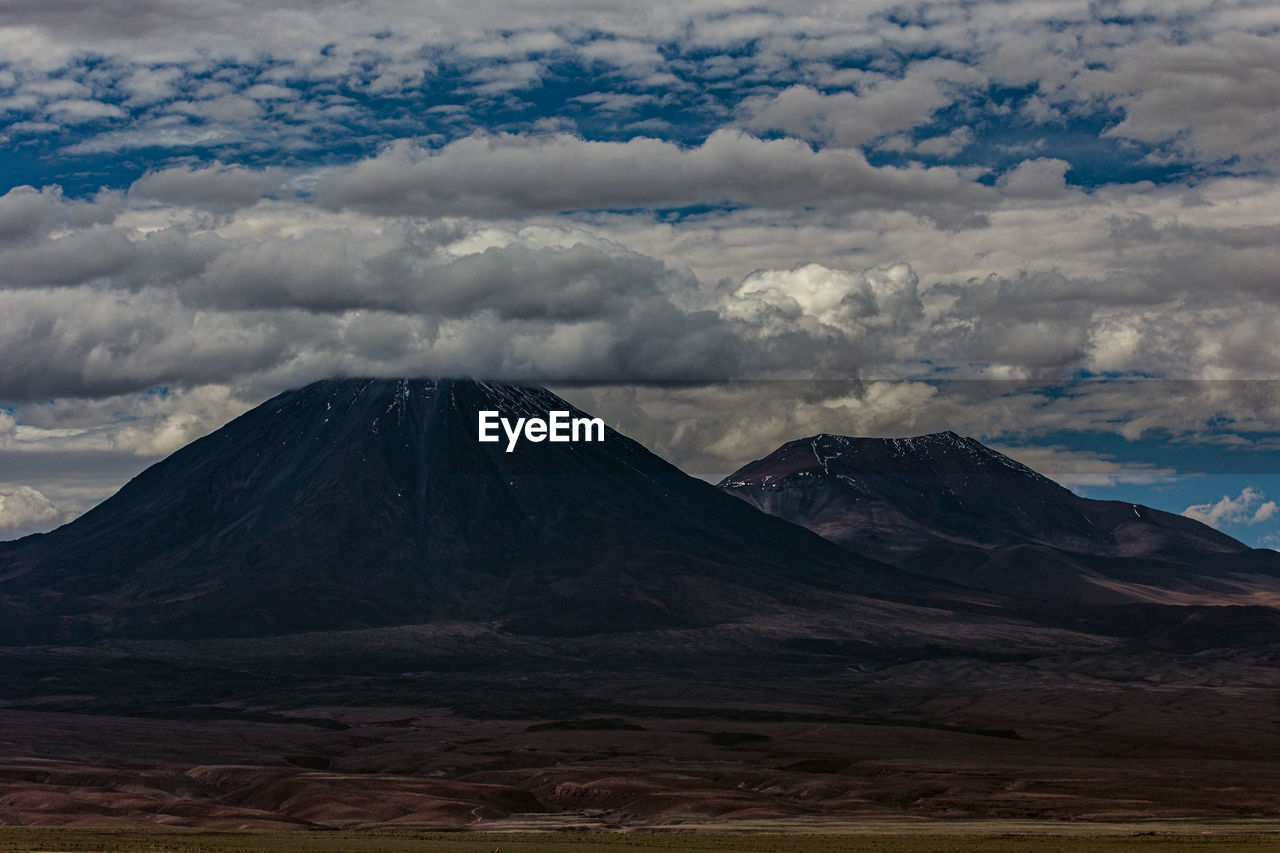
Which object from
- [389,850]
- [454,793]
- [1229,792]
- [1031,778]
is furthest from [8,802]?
[1229,792]

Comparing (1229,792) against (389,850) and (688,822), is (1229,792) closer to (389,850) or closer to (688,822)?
(688,822)

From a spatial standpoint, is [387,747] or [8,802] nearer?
[8,802]

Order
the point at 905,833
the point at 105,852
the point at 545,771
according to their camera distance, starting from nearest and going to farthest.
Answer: the point at 105,852, the point at 905,833, the point at 545,771

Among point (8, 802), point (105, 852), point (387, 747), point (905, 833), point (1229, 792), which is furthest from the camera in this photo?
point (387, 747)

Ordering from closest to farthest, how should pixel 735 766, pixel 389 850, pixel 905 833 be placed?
pixel 389 850 → pixel 905 833 → pixel 735 766

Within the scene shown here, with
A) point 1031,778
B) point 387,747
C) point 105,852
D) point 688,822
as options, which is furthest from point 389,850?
point 387,747

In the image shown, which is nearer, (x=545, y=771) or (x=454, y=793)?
(x=454, y=793)

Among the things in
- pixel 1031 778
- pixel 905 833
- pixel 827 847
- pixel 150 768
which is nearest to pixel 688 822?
pixel 905 833

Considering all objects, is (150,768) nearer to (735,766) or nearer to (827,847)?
(735,766)

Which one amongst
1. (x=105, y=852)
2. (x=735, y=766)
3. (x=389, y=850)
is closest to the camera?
(x=105, y=852)
